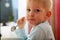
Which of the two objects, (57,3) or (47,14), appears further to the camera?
(57,3)

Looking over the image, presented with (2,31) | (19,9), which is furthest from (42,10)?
(2,31)

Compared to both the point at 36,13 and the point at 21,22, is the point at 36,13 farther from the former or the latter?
the point at 21,22

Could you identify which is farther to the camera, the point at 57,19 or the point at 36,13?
Answer: the point at 57,19

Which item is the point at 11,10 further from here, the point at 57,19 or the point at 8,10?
the point at 57,19

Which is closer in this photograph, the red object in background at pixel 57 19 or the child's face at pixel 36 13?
the child's face at pixel 36 13

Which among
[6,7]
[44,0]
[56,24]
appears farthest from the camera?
[56,24]

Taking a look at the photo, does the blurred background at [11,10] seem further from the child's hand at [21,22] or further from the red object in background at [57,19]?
the red object in background at [57,19]

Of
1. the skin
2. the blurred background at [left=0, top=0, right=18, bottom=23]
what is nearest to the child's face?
the skin

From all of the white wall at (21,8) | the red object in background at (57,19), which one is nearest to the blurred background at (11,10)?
the white wall at (21,8)

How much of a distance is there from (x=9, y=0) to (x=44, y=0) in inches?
8.4

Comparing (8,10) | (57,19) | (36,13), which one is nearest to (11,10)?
(8,10)

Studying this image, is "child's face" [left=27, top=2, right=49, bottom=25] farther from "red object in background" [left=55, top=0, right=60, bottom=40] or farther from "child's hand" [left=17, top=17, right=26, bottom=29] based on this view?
"red object in background" [left=55, top=0, right=60, bottom=40]

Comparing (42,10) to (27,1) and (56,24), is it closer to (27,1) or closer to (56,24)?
(27,1)

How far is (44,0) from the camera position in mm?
591
